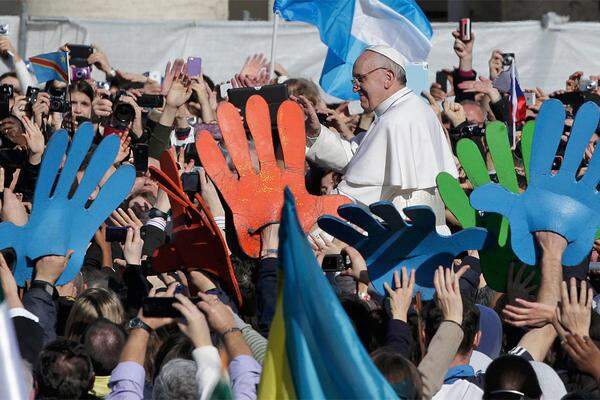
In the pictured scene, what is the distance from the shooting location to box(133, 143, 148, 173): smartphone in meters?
7.53

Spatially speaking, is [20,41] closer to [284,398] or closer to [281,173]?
[281,173]

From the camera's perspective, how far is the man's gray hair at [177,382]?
4.28 metres

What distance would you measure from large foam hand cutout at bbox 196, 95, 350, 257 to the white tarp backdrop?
19.5 ft

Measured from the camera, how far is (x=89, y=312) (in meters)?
5.65

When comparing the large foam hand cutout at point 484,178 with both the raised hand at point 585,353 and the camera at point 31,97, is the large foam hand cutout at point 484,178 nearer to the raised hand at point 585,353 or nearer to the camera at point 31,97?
the raised hand at point 585,353

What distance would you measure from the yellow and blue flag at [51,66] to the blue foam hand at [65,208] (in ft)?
10.3

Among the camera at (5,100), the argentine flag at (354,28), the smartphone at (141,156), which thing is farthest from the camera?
the argentine flag at (354,28)

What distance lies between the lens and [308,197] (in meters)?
6.14

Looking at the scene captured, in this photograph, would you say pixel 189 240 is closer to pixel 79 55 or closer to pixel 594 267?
pixel 594 267

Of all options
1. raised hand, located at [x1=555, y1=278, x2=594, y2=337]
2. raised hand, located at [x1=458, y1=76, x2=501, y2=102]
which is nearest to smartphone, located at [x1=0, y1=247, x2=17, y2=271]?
raised hand, located at [x1=555, y1=278, x2=594, y2=337]

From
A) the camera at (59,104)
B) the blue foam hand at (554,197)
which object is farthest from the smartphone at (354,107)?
the blue foam hand at (554,197)

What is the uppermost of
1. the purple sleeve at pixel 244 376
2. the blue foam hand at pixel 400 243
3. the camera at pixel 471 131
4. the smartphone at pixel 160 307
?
the smartphone at pixel 160 307

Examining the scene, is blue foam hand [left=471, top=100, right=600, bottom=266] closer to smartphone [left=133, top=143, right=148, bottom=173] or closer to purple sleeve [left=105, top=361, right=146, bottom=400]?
purple sleeve [left=105, top=361, right=146, bottom=400]

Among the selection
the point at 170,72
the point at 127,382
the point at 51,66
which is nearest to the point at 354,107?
the point at 170,72
